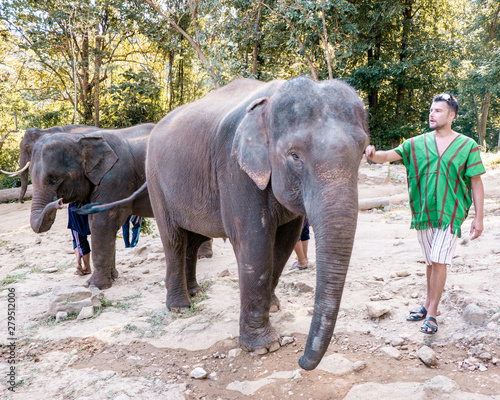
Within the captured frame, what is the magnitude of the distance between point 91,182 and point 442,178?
14.9 ft

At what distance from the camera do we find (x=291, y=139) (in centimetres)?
269

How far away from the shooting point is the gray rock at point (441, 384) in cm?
257

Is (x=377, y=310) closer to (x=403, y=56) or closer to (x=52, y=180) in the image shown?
(x=52, y=180)

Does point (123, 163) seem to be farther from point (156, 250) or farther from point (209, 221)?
point (209, 221)

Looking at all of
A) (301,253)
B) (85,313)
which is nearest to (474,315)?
(301,253)

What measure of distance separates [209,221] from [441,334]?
2.04 meters

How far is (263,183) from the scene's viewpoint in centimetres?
292

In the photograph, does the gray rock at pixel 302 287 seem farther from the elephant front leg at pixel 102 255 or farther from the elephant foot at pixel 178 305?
the elephant front leg at pixel 102 255

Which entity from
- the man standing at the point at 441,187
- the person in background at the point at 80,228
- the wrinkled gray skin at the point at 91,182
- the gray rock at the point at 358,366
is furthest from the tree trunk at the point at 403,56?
the gray rock at the point at 358,366

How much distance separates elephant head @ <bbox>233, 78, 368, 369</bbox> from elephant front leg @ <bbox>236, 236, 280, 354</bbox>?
566 millimetres

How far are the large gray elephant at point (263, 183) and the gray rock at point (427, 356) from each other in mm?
917

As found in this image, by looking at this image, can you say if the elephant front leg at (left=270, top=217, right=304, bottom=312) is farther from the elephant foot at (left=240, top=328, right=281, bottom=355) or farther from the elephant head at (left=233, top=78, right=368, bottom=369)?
the elephant head at (left=233, top=78, right=368, bottom=369)

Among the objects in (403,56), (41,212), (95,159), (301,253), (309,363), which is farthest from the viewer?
(403,56)

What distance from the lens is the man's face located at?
3.21 meters
